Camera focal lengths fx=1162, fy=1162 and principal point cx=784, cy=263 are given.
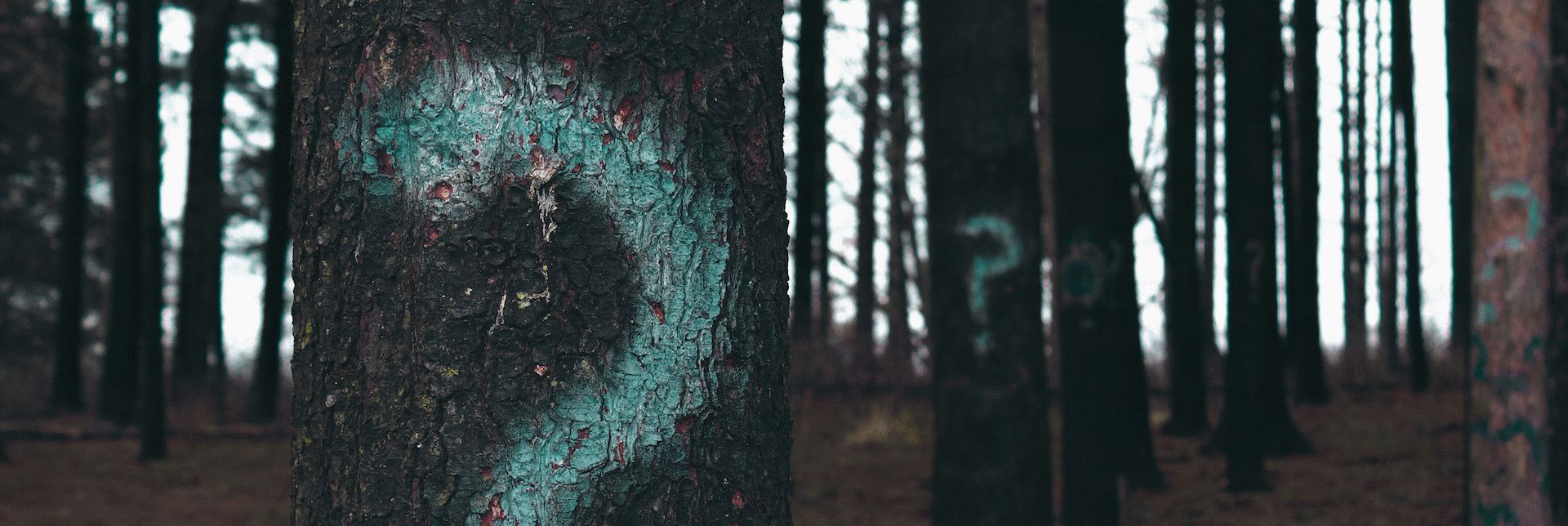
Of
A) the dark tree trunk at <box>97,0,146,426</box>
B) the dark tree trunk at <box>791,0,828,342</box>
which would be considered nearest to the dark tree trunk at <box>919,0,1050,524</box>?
the dark tree trunk at <box>97,0,146,426</box>

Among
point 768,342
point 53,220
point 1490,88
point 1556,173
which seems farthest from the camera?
point 53,220

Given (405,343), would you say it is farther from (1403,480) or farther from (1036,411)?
(1403,480)

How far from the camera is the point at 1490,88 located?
4.46 metres

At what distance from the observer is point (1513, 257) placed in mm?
4336

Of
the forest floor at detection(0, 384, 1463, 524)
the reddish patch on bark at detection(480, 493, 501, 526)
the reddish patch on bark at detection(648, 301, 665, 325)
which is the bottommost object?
the forest floor at detection(0, 384, 1463, 524)

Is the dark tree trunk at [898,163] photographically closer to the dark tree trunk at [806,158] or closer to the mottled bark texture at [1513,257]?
the dark tree trunk at [806,158]

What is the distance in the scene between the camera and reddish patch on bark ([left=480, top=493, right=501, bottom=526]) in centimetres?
146

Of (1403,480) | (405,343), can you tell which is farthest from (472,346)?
(1403,480)

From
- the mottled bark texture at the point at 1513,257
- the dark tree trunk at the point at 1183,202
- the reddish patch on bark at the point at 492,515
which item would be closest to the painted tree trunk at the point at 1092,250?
the mottled bark texture at the point at 1513,257

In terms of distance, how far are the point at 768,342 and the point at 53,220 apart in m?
24.2

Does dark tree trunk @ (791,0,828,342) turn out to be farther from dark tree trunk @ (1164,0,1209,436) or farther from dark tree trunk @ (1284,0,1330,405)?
dark tree trunk @ (1284,0,1330,405)

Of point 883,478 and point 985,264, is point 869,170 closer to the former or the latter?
point 883,478

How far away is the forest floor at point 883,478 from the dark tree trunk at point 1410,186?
1.57m

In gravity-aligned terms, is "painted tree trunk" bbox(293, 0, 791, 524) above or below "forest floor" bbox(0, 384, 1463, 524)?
above
